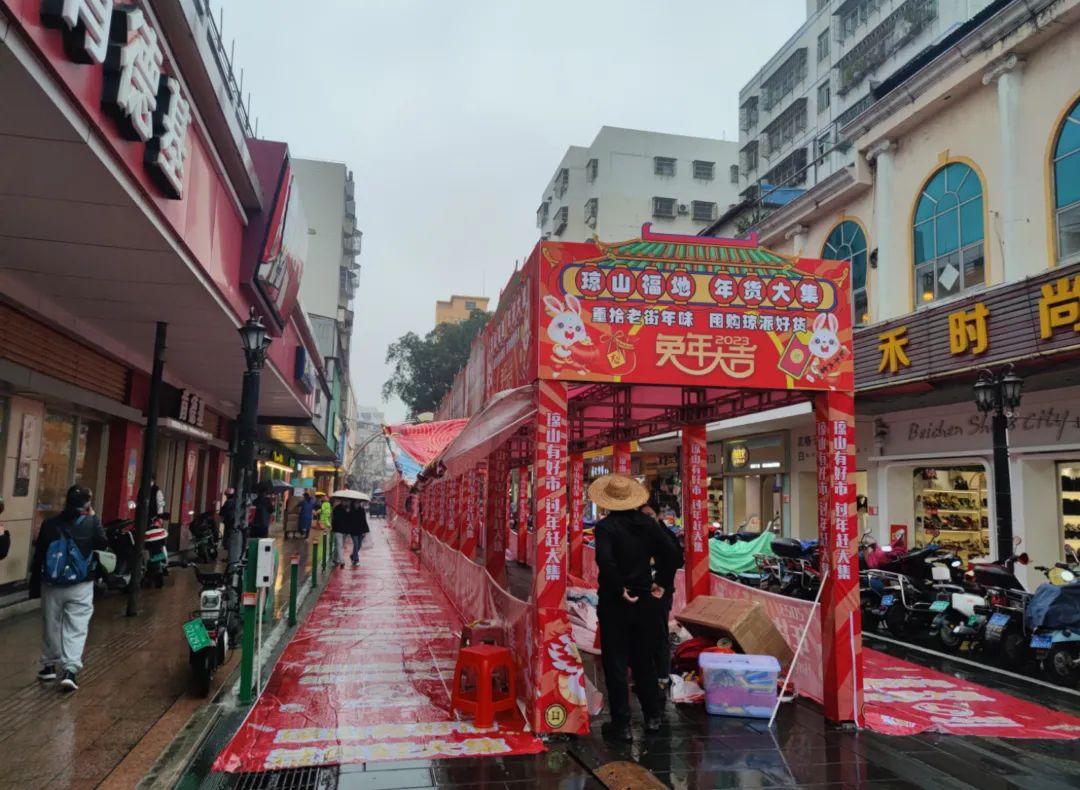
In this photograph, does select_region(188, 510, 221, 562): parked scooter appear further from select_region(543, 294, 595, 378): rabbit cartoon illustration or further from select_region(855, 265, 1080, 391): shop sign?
select_region(855, 265, 1080, 391): shop sign

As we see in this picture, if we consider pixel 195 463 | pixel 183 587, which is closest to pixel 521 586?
pixel 183 587

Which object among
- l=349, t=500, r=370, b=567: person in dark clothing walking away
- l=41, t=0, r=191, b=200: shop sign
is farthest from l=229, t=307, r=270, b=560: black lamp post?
l=349, t=500, r=370, b=567: person in dark clothing walking away

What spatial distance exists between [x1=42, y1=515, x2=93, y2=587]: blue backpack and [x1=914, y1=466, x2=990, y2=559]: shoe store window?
1499 cm

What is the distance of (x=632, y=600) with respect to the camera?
566cm

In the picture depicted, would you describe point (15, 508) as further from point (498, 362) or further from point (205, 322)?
point (498, 362)

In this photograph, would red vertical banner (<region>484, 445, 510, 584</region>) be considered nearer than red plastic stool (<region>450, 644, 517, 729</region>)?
No

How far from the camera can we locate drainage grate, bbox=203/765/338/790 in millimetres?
4512

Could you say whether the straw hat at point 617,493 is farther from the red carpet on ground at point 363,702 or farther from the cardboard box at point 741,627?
the red carpet on ground at point 363,702

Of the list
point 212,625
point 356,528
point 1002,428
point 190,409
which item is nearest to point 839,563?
point 212,625

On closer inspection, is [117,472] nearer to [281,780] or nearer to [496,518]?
[496,518]

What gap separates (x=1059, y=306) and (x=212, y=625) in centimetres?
1227

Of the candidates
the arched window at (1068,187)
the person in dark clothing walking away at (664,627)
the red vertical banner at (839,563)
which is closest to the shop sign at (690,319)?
the red vertical banner at (839,563)

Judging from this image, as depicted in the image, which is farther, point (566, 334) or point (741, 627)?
point (741, 627)

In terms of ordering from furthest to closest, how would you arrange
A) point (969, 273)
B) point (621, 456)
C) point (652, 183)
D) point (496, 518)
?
point (652, 183) → point (969, 273) → point (621, 456) → point (496, 518)
